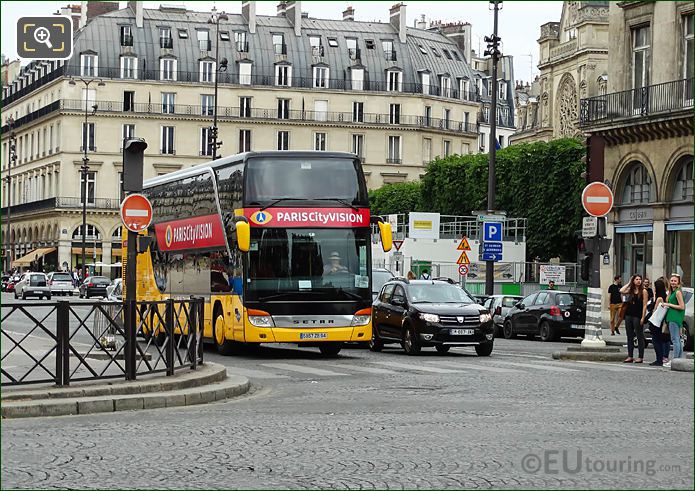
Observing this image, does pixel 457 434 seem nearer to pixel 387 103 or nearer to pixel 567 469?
pixel 567 469

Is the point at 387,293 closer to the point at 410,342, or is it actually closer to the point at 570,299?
the point at 410,342

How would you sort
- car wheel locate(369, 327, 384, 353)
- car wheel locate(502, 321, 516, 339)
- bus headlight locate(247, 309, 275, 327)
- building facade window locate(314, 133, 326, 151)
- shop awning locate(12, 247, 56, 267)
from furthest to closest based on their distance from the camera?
building facade window locate(314, 133, 326, 151), shop awning locate(12, 247, 56, 267), car wheel locate(502, 321, 516, 339), car wheel locate(369, 327, 384, 353), bus headlight locate(247, 309, 275, 327)

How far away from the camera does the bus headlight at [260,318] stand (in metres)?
24.7

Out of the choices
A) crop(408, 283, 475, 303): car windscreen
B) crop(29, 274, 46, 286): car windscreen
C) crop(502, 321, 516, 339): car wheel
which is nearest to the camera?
crop(408, 283, 475, 303): car windscreen

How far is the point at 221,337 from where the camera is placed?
26.5m

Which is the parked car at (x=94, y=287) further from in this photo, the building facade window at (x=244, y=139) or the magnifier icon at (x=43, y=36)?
the magnifier icon at (x=43, y=36)

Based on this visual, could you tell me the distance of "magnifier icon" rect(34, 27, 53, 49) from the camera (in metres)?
11.9

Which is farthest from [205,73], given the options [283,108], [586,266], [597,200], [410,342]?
[597,200]

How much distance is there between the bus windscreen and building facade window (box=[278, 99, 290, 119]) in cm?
8590

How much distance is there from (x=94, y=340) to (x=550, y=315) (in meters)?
23.8

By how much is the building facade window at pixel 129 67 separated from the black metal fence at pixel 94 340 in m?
91.2

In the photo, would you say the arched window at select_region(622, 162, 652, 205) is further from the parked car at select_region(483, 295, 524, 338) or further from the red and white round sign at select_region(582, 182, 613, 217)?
the red and white round sign at select_region(582, 182, 613, 217)

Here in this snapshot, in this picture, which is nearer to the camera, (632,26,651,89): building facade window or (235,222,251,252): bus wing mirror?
(235,222,251,252): bus wing mirror

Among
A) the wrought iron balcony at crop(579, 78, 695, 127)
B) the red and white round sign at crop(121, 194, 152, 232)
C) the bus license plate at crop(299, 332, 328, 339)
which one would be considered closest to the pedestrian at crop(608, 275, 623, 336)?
the wrought iron balcony at crop(579, 78, 695, 127)
